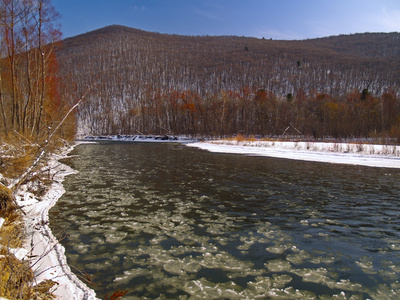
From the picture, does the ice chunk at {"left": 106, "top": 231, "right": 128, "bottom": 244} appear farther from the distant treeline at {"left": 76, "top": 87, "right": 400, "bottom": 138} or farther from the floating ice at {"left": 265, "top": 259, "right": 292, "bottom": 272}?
the distant treeline at {"left": 76, "top": 87, "right": 400, "bottom": 138}

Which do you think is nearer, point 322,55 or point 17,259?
point 17,259

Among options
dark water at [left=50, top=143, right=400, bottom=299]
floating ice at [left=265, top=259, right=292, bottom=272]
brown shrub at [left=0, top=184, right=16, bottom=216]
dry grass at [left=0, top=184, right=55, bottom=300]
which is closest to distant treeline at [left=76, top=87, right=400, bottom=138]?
dark water at [left=50, top=143, right=400, bottom=299]

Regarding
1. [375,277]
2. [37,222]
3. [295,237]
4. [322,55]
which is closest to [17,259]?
[37,222]

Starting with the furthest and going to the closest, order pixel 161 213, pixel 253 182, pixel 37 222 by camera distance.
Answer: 1. pixel 253 182
2. pixel 161 213
3. pixel 37 222

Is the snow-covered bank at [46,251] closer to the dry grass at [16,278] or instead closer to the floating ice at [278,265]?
the dry grass at [16,278]

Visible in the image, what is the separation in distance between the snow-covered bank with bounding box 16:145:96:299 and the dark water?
10.5 inches

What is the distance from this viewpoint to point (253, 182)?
13.1m

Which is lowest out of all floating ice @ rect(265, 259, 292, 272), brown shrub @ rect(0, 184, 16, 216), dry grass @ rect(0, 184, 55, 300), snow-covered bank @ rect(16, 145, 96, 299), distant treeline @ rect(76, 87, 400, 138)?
floating ice @ rect(265, 259, 292, 272)

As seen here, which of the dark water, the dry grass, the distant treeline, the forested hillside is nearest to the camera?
the dry grass

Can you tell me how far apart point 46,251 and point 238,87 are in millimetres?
133299

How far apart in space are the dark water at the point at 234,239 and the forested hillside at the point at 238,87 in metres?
23.3

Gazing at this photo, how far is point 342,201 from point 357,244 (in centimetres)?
400

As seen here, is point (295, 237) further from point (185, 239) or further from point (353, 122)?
point (353, 122)

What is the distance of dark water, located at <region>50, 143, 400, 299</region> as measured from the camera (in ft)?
14.5
